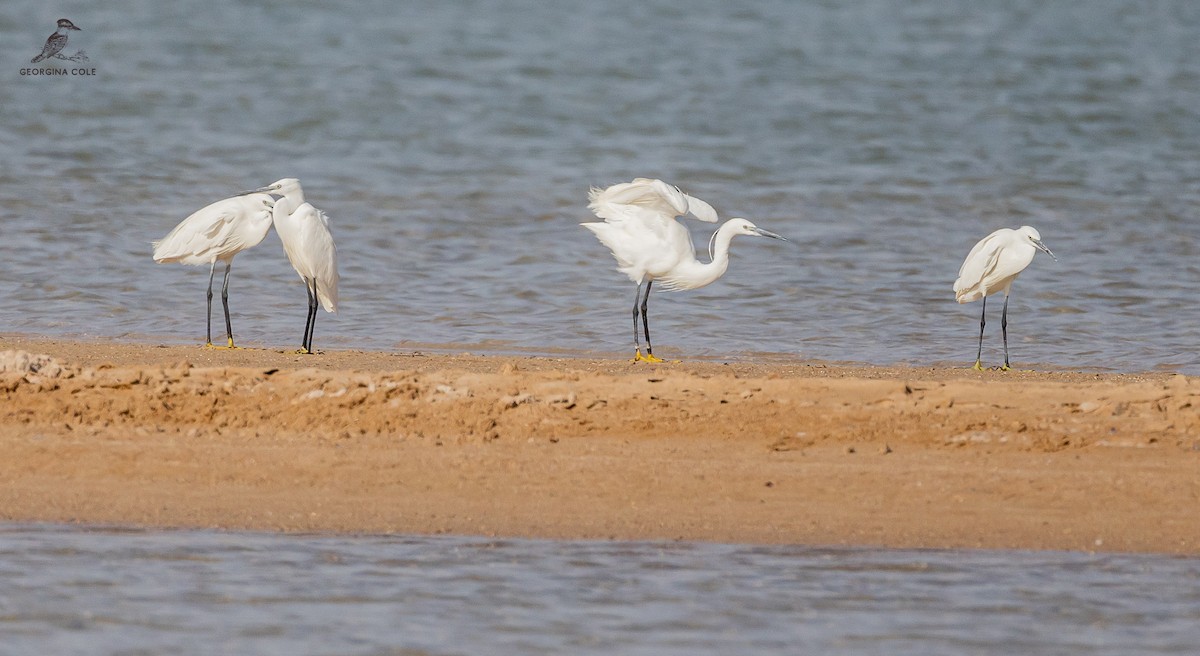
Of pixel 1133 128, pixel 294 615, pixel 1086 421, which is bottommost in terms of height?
pixel 294 615

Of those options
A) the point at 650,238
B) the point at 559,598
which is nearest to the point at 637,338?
the point at 650,238

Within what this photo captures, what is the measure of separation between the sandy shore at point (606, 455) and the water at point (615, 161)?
3930mm

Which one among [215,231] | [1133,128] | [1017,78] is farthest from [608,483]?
[1017,78]

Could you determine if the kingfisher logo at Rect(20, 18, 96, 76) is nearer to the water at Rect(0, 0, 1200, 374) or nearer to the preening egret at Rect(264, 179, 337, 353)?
the water at Rect(0, 0, 1200, 374)

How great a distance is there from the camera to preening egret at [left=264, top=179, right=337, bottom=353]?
11.5 m

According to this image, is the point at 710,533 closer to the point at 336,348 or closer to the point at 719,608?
the point at 719,608

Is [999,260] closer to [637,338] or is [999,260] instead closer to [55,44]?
[637,338]

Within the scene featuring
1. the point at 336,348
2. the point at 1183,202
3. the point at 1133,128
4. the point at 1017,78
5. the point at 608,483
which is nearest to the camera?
the point at 608,483

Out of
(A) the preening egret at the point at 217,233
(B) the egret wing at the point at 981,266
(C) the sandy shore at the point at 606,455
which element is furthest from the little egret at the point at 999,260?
(A) the preening egret at the point at 217,233

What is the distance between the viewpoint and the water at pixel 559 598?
17.7 feet

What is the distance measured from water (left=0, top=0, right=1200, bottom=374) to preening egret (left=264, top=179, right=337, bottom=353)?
1.57ft

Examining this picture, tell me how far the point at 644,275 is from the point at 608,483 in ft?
16.2

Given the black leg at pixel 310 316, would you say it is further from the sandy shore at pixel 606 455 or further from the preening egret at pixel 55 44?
the preening egret at pixel 55 44

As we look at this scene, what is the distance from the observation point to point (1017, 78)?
2780 centimetres
